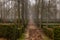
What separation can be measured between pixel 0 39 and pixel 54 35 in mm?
5948

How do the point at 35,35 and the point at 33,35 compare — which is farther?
the point at 33,35

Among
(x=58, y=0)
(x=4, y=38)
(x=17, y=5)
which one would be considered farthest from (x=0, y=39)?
(x=58, y=0)

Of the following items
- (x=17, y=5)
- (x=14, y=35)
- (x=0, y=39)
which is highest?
(x=17, y=5)

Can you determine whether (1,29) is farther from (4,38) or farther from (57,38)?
(57,38)

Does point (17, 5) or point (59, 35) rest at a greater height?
point (17, 5)

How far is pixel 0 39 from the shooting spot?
608 inches

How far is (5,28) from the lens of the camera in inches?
627

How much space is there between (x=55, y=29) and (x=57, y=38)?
2.62ft

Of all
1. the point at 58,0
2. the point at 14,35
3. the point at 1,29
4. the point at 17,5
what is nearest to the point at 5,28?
the point at 1,29

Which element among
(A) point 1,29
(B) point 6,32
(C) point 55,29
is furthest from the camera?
(A) point 1,29

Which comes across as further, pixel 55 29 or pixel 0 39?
pixel 0 39

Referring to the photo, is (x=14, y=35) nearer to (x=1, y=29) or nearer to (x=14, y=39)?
(x=14, y=39)

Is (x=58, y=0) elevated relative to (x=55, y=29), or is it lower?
elevated

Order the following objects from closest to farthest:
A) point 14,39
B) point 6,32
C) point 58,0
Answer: point 14,39 → point 6,32 → point 58,0
